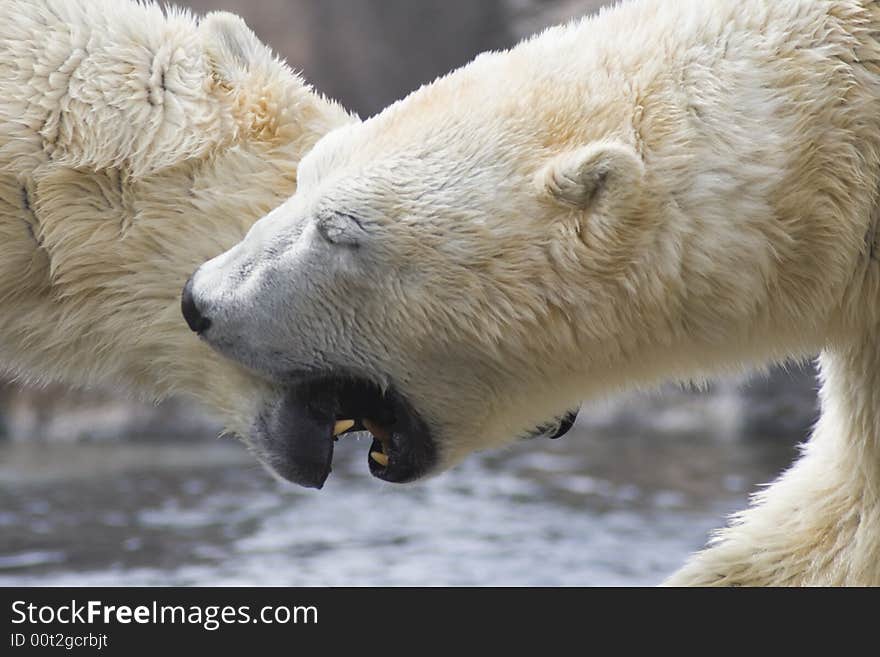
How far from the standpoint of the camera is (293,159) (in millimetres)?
2695

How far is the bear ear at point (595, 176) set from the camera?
2082 mm

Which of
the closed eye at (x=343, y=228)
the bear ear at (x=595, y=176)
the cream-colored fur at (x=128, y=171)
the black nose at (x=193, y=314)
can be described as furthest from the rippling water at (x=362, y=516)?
the bear ear at (x=595, y=176)

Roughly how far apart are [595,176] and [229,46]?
100 centimetres

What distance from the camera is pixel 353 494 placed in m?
5.25

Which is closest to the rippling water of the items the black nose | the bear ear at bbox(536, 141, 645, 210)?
the black nose

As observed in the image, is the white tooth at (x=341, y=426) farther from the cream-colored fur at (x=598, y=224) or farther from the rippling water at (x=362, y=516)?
the rippling water at (x=362, y=516)

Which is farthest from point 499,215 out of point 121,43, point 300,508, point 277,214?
point 300,508

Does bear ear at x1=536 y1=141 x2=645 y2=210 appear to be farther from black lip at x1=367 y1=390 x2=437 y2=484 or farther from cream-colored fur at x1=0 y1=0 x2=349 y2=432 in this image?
cream-colored fur at x1=0 y1=0 x2=349 y2=432

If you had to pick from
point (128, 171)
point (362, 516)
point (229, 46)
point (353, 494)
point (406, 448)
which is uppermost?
point (353, 494)

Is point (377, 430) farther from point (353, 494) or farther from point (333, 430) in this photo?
point (353, 494)

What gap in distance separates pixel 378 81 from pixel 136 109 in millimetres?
6130

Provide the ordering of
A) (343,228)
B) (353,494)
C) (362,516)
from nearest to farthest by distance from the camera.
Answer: (343,228) → (362,516) → (353,494)

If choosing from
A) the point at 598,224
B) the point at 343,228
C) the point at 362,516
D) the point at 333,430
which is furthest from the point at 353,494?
the point at 598,224
